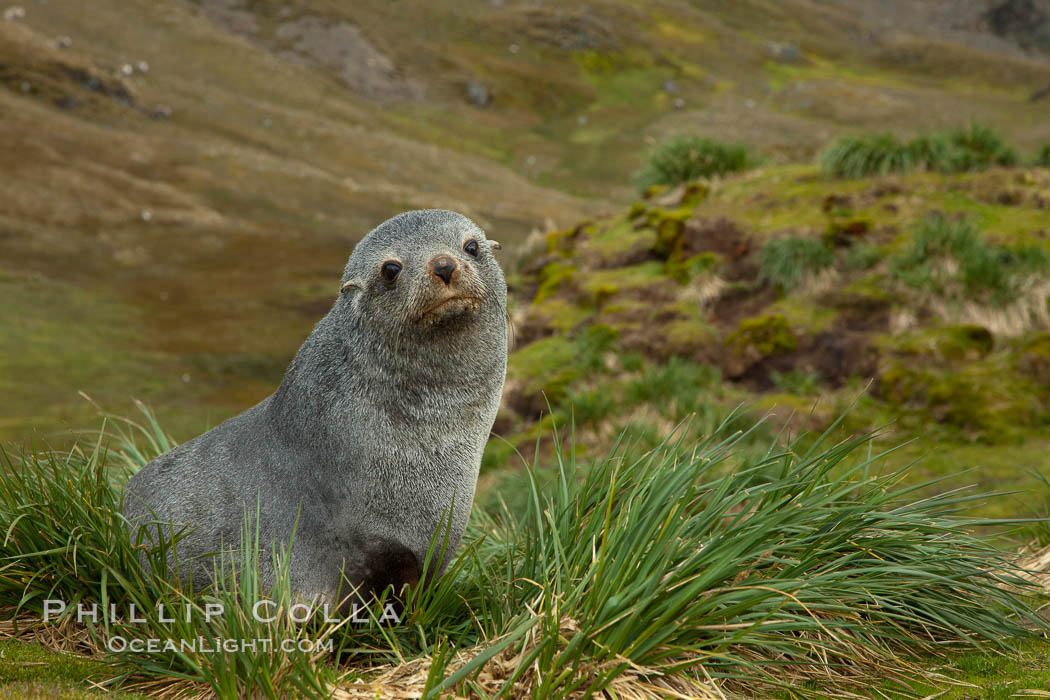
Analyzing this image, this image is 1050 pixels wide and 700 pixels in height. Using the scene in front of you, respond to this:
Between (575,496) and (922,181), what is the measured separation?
997 centimetres

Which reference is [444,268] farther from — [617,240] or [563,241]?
[563,241]

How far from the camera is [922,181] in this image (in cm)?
1224

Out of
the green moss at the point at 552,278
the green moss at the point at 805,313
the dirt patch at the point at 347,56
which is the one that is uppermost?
the dirt patch at the point at 347,56

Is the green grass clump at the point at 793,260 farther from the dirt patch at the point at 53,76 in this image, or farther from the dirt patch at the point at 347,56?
the dirt patch at the point at 347,56

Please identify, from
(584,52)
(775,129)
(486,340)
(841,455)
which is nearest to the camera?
(486,340)

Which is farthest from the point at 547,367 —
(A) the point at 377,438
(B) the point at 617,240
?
(A) the point at 377,438

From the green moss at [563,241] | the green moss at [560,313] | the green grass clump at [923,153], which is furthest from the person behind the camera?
the green moss at [563,241]

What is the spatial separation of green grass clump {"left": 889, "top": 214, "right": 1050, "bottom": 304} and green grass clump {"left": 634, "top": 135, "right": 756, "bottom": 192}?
18.0 ft

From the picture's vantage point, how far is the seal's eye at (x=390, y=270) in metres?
3.87

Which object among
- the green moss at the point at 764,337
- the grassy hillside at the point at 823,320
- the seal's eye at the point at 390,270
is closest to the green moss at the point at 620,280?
the grassy hillside at the point at 823,320

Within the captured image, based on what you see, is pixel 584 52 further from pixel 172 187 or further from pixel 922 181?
pixel 922 181

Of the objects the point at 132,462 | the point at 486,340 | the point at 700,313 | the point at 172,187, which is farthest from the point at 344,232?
the point at 486,340

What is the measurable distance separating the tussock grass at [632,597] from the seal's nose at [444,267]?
121 cm

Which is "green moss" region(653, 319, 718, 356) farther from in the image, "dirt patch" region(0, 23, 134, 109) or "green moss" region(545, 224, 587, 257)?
"dirt patch" region(0, 23, 134, 109)
